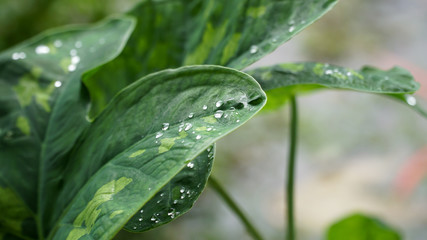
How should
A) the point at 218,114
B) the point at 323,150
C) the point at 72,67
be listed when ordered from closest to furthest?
the point at 218,114 → the point at 72,67 → the point at 323,150

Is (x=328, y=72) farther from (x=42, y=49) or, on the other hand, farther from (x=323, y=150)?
(x=323, y=150)

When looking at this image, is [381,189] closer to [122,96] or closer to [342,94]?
[342,94]

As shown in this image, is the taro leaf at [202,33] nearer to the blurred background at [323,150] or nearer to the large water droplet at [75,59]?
the large water droplet at [75,59]

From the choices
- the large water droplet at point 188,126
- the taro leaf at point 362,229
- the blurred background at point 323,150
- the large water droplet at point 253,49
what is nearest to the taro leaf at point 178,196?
the large water droplet at point 188,126

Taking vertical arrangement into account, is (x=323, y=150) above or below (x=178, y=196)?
below

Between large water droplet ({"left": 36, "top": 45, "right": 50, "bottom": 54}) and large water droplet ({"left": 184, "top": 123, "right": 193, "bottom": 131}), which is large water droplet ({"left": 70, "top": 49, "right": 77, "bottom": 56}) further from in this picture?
large water droplet ({"left": 184, "top": 123, "right": 193, "bottom": 131})

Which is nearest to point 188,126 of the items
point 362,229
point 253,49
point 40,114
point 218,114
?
point 218,114

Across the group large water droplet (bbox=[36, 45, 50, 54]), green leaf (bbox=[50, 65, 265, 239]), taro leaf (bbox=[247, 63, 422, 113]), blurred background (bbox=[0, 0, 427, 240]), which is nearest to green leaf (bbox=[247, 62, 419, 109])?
taro leaf (bbox=[247, 63, 422, 113])
